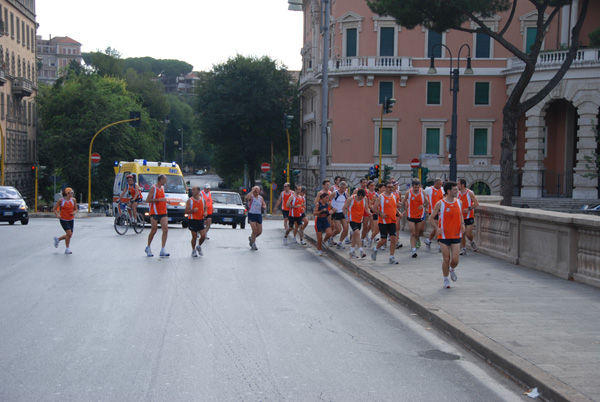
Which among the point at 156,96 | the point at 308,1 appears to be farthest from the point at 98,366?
the point at 156,96

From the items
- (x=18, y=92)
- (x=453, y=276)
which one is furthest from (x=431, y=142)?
(x=453, y=276)

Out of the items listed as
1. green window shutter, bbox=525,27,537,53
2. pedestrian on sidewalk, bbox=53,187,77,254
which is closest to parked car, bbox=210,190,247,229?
pedestrian on sidewalk, bbox=53,187,77,254

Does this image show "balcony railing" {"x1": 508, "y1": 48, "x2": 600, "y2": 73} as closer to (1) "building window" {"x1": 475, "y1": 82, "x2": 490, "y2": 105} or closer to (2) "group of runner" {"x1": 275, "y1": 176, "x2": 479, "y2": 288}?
(1) "building window" {"x1": 475, "y1": 82, "x2": 490, "y2": 105}

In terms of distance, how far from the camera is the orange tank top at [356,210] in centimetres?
1645

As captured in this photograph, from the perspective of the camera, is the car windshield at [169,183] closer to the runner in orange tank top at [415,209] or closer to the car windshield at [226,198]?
the car windshield at [226,198]

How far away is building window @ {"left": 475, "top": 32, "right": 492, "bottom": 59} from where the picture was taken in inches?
1877

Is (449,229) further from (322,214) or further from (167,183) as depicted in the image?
(167,183)

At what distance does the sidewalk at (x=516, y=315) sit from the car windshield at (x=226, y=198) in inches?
631

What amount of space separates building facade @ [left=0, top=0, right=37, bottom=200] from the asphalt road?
48.7m

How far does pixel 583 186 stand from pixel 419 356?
116 ft

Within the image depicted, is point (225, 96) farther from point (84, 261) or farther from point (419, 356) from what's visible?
point (419, 356)

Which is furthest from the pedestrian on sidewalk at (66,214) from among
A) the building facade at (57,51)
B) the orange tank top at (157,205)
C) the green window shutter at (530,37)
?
the building facade at (57,51)

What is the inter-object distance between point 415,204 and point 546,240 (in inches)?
153

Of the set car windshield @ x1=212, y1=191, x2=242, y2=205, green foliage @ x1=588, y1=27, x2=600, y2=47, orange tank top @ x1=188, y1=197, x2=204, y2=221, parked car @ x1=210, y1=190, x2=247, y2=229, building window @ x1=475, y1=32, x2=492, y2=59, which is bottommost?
parked car @ x1=210, y1=190, x2=247, y2=229
